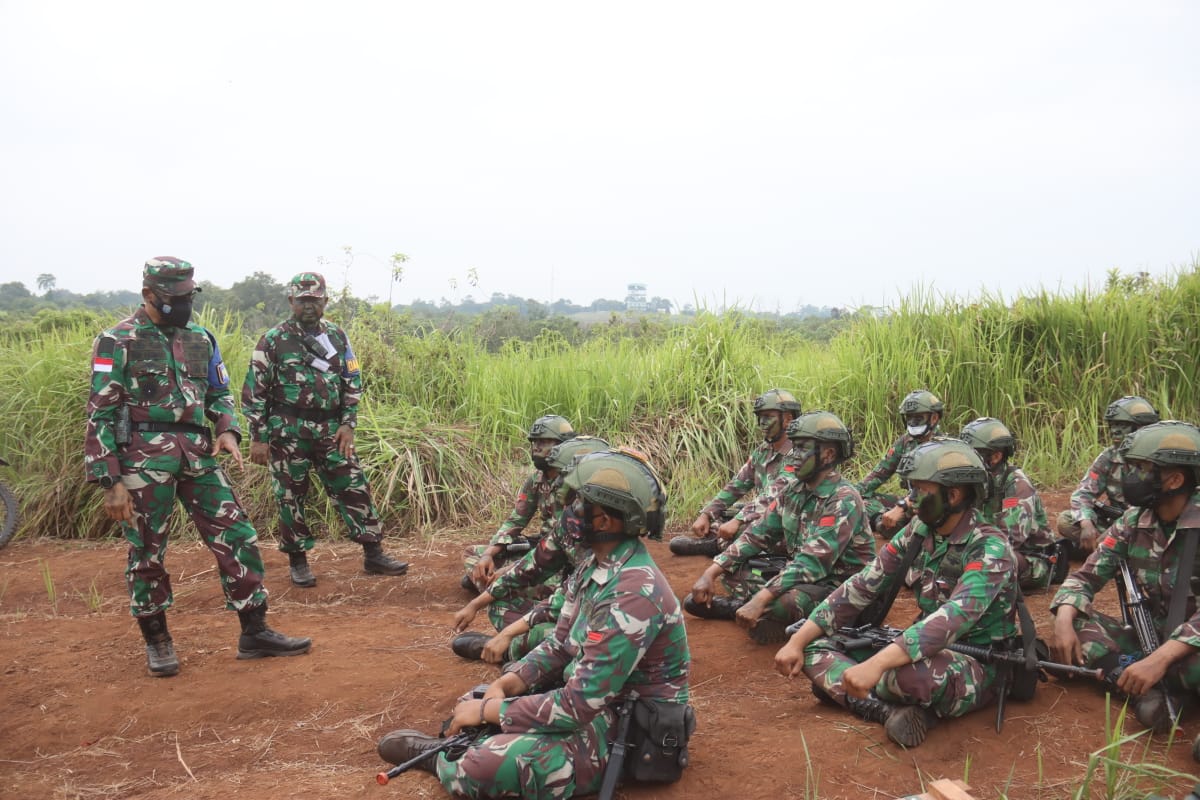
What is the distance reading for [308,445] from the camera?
6867mm

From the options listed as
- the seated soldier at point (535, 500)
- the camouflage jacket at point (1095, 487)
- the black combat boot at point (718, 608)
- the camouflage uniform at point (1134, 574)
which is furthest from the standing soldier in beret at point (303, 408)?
the camouflage jacket at point (1095, 487)

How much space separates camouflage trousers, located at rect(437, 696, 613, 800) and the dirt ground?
272mm

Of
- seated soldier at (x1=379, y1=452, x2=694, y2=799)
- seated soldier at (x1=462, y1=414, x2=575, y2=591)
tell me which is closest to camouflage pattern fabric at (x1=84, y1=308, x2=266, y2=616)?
seated soldier at (x1=462, y1=414, x2=575, y2=591)

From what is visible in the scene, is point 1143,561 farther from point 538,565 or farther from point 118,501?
point 118,501

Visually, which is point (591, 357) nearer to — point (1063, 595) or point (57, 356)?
point (57, 356)

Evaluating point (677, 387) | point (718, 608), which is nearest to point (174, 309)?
point (718, 608)

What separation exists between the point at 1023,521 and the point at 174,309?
5293mm

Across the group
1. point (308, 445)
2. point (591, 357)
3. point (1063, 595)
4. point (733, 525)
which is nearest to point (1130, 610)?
point (1063, 595)

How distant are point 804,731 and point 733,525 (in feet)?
8.56

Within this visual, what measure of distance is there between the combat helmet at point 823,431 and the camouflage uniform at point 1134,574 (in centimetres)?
147

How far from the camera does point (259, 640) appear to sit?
5.40 metres

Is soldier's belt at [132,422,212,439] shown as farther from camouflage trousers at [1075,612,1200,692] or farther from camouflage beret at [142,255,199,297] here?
camouflage trousers at [1075,612,1200,692]

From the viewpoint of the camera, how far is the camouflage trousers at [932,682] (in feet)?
13.0

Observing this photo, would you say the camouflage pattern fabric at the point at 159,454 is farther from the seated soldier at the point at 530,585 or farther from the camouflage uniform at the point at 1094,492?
the camouflage uniform at the point at 1094,492
